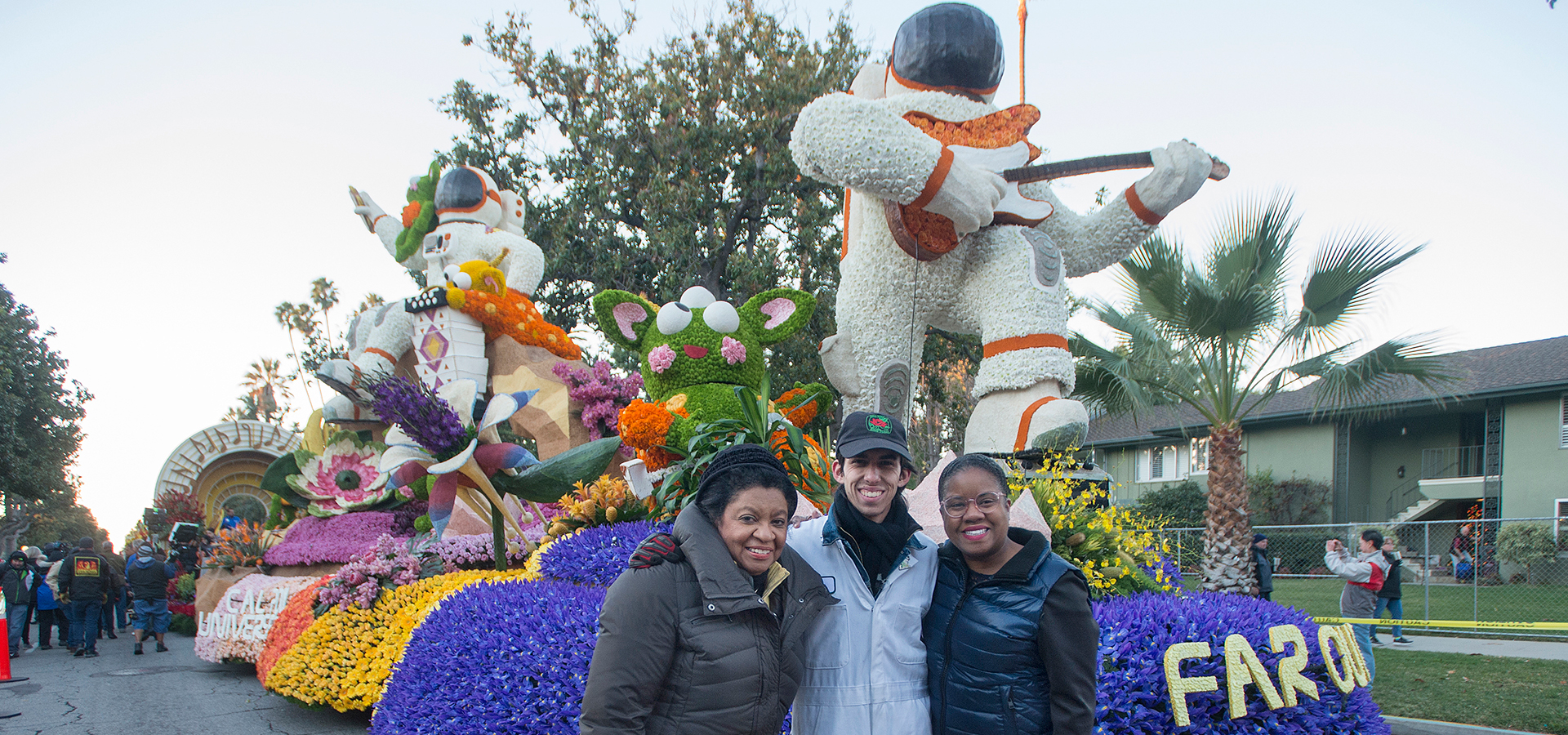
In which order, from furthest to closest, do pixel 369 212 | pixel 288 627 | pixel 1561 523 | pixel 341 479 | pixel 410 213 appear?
pixel 1561 523 → pixel 369 212 → pixel 410 213 → pixel 341 479 → pixel 288 627

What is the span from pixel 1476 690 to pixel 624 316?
6.61 metres

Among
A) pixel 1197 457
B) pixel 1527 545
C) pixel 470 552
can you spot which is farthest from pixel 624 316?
pixel 1197 457

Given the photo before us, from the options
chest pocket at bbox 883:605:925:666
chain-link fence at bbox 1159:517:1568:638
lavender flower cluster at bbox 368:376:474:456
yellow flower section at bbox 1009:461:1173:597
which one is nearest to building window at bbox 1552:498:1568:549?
chain-link fence at bbox 1159:517:1568:638

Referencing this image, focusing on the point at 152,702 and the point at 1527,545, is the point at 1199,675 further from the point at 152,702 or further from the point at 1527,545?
the point at 1527,545

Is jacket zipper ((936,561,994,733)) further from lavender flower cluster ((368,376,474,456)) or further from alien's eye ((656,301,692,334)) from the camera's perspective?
alien's eye ((656,301,692,334))

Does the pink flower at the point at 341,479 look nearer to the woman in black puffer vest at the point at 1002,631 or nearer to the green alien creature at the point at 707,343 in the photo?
the green alien creature at the point at 707,343

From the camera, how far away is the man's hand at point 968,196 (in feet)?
16.5

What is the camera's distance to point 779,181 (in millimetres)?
13352

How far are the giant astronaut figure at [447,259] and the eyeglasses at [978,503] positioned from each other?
29.6ft

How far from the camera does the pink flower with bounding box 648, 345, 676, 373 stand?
23.4 feet

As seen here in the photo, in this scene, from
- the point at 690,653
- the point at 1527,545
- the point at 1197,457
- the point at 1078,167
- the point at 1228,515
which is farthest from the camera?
the point at 1197,457

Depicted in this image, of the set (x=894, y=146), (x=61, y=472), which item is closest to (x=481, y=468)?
(x=894, y=146)

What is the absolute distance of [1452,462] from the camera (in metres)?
18.0

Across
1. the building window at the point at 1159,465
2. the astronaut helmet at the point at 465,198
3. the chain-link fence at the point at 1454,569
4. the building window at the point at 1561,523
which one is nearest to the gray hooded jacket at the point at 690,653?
the chain-link fence at the point at 1454,569
